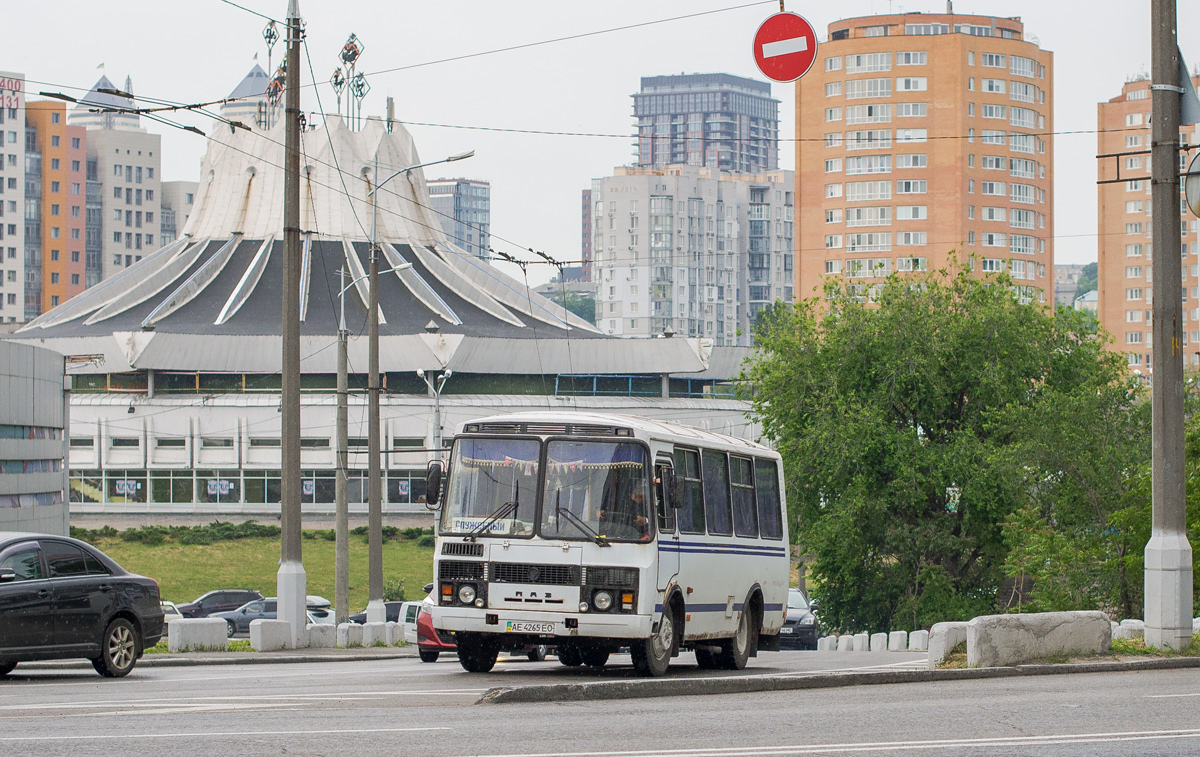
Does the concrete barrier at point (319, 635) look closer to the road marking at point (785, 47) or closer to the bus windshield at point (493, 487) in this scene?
the bus windshield at point (493, 487)

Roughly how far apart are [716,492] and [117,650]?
6.69 metres

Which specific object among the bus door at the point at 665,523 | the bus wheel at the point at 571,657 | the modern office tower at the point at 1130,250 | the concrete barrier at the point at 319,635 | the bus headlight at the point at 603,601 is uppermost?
the modern office tower at the point at 1130,250

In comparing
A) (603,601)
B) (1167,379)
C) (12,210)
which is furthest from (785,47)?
(12,210)

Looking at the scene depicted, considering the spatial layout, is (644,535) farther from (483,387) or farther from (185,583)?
(483,387)

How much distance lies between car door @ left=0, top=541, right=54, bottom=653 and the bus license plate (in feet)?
14.3

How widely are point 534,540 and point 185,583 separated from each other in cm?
4040

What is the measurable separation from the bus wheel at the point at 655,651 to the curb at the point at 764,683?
1660 mm

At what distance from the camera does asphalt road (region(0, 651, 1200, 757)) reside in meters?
9.20

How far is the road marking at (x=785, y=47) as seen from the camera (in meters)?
21.7

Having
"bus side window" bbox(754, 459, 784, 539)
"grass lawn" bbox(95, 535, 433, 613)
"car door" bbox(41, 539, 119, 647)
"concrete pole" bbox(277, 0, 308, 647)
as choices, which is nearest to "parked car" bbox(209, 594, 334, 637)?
"grass lawn" bbox(95, 535, 433, 613)

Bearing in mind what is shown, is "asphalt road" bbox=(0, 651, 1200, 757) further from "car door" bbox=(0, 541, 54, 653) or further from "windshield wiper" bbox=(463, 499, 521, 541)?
"windshield wiper" bbox=(463, 499, 521, 541)

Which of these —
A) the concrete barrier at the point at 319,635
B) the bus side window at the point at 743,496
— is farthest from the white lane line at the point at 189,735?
the concrete barrier at the point at 319,635

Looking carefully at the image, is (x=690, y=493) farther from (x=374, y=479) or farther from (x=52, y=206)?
(x=52, y=206)

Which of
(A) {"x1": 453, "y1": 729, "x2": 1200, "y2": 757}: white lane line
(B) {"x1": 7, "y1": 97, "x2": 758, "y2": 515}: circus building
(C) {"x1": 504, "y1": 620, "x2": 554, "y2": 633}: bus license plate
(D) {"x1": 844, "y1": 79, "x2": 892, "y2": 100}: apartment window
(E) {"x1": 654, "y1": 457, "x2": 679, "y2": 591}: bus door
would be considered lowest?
(C) {"x1": 504, "y1": 620, "x2": 554, "y2": 633}: bus license plate
